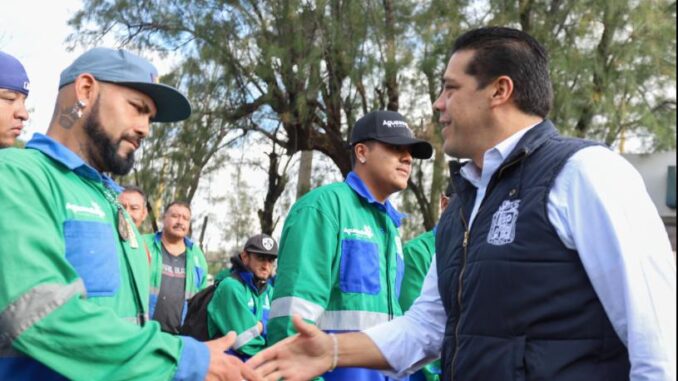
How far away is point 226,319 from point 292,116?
9.60m

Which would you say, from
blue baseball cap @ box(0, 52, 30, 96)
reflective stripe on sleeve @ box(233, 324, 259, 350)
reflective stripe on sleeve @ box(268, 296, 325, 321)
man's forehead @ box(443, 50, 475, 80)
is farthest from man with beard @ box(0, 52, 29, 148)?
reflective stripe on sleeve @ box(233, 324, 259, 350)

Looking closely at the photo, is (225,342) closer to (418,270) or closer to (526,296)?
(526,296)

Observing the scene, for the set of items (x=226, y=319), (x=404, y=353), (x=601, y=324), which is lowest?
(x=226, y=319)

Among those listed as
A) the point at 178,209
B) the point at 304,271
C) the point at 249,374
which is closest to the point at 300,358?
the point at 249,374

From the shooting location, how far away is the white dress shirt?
97.2 inches

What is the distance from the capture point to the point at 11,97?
431 cm

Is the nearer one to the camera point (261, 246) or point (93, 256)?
point (93, 256)

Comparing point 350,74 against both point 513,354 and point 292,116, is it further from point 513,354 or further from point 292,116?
point 513,354

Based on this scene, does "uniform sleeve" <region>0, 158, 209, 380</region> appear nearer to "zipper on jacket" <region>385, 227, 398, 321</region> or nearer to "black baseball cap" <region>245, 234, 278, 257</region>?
"zipper on jacket" <region>385, 227, 398, 321</region>

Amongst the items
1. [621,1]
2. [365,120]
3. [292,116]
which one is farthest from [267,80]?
[365,120]

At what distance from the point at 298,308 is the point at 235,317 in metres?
2.60

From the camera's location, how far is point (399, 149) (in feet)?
17.0

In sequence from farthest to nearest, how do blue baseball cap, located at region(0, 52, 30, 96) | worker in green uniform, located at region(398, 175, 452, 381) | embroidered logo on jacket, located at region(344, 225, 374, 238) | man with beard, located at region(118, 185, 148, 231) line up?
man with beard, located at region(118, 185, 148, 231)
worker in green uniform, located at region(398, 175, 452, 381)
embroidered logo on jacket, located at region(344, 225, 374, 238)
blue baseball cap, located at region(0, 52, 30, 96)

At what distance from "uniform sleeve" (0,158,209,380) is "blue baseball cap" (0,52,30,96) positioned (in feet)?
5.61
